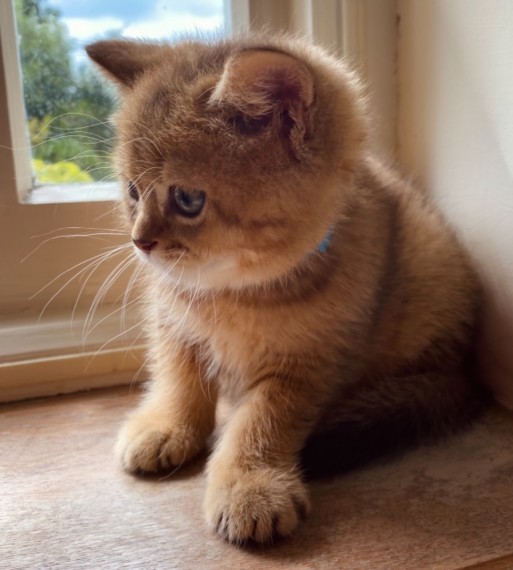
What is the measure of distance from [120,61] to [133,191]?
0.67ft

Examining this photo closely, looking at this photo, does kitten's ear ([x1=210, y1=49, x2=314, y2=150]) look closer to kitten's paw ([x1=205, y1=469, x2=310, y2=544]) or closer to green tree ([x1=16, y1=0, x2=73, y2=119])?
kitten's paw ([x1=205, y1=469, x2=310, y2=544])

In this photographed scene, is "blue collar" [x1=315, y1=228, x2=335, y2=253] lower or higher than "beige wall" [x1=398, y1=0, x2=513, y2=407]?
lower

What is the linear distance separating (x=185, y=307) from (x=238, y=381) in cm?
15

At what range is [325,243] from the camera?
996mm

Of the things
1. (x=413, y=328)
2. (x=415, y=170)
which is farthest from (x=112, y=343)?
(x=415, y=170)

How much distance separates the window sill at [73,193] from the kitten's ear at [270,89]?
0.52 meters

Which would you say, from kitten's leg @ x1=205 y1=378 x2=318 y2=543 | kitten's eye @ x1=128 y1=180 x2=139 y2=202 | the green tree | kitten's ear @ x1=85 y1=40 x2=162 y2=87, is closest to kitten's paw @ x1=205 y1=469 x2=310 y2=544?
kitten's leg @ x1=205 y1=378 x2=318 y2=543

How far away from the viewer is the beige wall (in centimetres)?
105

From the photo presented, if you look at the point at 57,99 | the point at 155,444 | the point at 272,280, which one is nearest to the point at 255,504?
the point at 155,444

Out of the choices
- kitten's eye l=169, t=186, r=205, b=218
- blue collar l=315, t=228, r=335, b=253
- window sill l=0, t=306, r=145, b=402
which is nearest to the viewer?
kitten's eye l=169, t=186, r=205, b=218

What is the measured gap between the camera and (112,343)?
4.30 feet

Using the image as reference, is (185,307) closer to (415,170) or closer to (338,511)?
(338,511)

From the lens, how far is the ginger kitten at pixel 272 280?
874mm

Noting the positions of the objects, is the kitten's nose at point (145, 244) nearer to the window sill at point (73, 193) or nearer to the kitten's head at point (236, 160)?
the kitten's head at point (236, 160)
